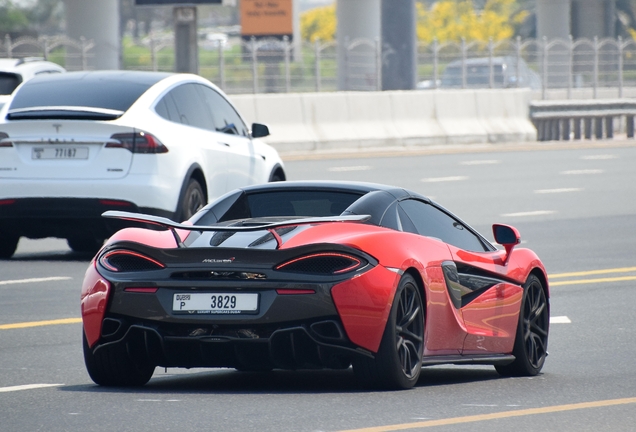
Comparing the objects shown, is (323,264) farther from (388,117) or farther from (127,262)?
(388,117)

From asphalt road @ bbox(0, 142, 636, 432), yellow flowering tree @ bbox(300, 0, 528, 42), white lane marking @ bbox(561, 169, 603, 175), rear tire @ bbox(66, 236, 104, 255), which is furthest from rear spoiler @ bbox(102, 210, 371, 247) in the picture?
yellow flowering tree @ bbox(300, 0, 528, 42)

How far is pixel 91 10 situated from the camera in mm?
46094

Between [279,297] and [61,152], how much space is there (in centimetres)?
656

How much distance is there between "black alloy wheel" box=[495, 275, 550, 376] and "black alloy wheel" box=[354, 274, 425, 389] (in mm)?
1218

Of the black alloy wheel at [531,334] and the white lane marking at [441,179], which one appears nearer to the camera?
the black alloy wheel at [531,334]

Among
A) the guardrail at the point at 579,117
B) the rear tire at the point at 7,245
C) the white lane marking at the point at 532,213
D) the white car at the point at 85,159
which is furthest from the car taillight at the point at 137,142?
the guardrail at the point at 579,117

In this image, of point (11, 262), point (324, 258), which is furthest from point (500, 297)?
point (11, 262)

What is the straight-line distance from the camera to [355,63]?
35594 mm

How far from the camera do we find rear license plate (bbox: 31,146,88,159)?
43.0 ft

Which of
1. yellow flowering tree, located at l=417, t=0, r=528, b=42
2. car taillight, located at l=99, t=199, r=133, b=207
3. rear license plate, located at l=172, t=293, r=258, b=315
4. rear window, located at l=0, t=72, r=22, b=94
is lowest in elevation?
rear license plate, located at l=172, t=293, r=258, b=315

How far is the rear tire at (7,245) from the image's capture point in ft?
45.6

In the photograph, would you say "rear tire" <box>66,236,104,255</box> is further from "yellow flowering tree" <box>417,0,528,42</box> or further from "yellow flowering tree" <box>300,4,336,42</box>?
"yellow flowering tree" <box>300,4,336,42</box>

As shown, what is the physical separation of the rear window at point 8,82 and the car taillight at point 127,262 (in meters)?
10.9

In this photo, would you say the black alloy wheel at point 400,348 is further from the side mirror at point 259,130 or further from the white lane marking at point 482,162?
the white lane marking at point 482,162
